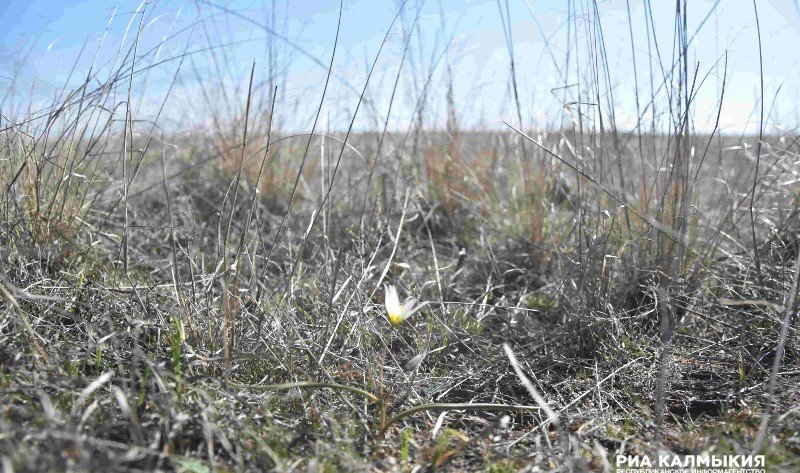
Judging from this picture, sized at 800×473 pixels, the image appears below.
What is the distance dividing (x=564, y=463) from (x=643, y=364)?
1.54 feet

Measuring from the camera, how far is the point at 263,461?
88cm

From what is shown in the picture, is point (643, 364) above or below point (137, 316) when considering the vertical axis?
below

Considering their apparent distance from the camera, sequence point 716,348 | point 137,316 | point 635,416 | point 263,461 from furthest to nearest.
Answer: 1. point 716,348
2. point 137,316
3. point 635,416
4. point 263,461

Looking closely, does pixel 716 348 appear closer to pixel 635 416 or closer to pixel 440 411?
pixel 635 416

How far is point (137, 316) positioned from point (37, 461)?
1.82ft

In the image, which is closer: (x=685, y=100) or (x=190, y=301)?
(x=190, y=301)

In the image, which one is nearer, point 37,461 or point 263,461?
point 37,461

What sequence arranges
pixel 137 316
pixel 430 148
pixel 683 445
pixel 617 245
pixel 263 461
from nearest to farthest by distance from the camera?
pixel 263 461, pixel 683 445, pixel 137 316, pixel 617 245, pixel 430 148

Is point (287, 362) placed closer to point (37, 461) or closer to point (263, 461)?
point (263, 461)

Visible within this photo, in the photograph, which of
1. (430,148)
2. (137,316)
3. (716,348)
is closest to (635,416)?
(716,348)

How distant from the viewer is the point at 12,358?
107cm

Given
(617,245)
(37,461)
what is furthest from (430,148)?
(37,461)

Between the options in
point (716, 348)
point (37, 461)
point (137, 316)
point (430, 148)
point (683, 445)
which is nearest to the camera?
point (37, 461)

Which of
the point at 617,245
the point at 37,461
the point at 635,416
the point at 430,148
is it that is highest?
the point at 430,148
